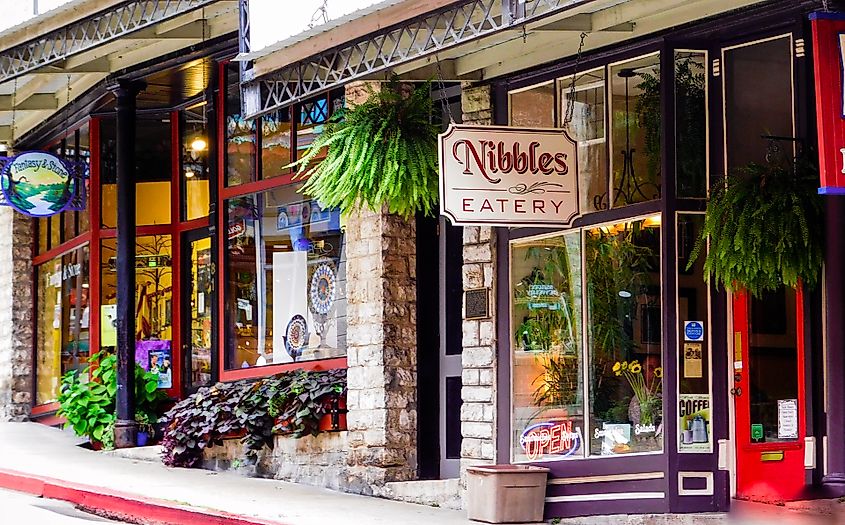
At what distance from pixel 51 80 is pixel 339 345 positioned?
636 centimetres

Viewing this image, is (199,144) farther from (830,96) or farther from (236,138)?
(830,96)

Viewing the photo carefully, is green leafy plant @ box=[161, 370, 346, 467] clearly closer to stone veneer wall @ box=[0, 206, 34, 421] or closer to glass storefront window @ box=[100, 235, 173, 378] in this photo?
glass storefront window @ box=[100, 235, 173, 378]

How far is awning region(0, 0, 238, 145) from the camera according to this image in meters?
13.3

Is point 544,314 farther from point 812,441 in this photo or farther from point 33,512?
point 33,512

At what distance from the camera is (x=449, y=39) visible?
10.3 meters

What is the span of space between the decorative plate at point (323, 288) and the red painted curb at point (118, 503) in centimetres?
291

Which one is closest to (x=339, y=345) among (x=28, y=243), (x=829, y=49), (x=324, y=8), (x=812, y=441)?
(x=324, y=8)

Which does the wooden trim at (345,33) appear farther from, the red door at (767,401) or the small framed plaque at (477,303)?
the red door at (767,401)

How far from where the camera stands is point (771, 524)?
388 inches

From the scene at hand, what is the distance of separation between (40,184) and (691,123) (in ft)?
32.8

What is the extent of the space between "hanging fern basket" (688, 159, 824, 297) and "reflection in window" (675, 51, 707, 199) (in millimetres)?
486

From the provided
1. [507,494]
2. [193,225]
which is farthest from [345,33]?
[193,225]

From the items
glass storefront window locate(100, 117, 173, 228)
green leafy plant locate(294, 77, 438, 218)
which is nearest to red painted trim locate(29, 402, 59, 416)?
glass storefront window locate(100, 117, 173, 228)

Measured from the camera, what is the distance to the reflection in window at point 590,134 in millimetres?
11320
